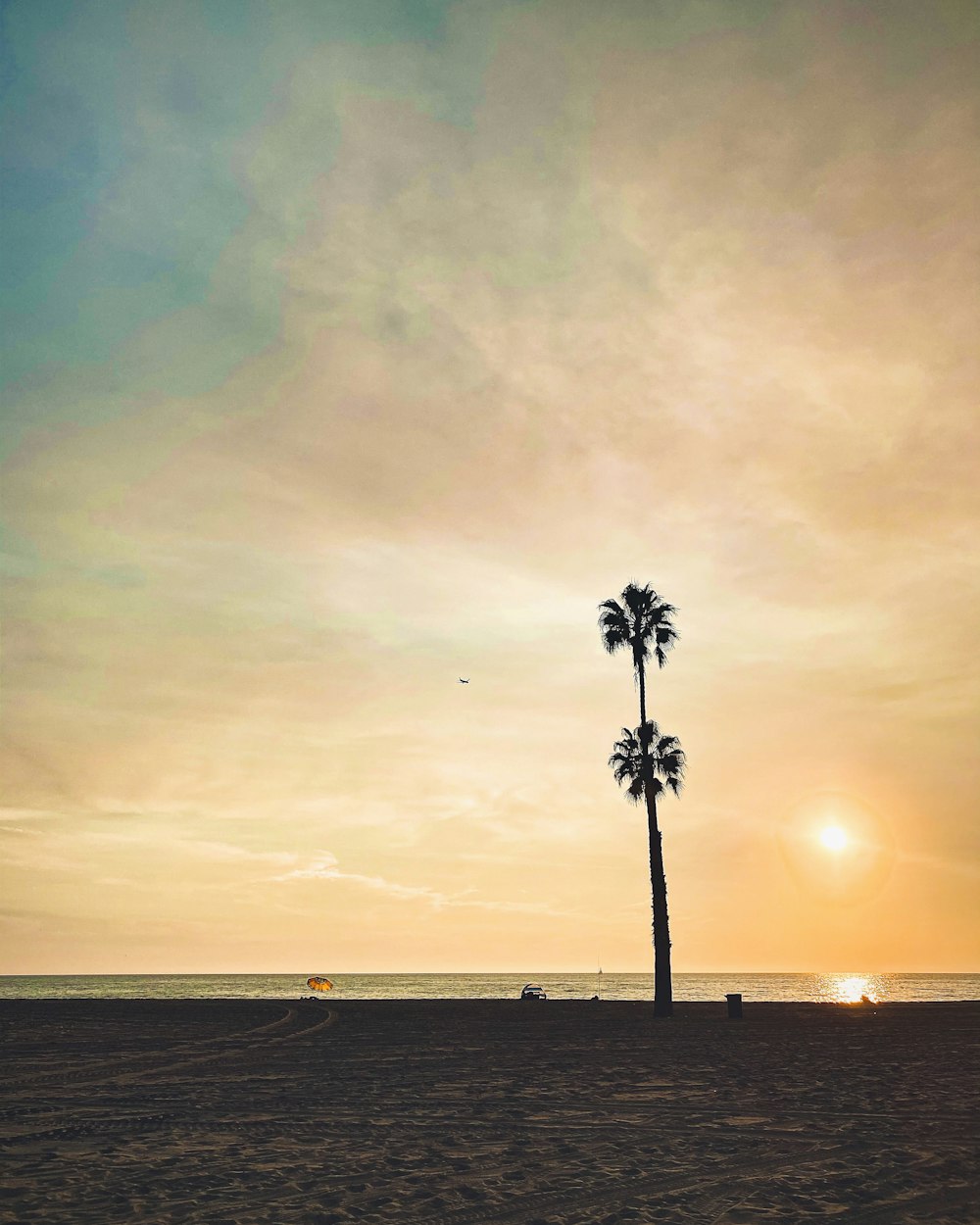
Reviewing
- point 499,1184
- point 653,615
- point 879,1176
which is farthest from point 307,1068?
point 653,615

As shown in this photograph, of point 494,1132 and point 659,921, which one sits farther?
point 659,921

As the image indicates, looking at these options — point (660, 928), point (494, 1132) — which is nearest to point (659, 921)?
point (660, 928)

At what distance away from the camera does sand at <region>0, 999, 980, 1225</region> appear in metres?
8.87

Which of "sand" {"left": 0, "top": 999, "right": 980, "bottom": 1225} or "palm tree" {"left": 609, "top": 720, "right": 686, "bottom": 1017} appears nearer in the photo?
"sand" {"left": 0, "top": 999, "right": 980, "bottom": 1225}

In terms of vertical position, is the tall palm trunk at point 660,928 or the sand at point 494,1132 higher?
the tall palm trunk at point 660,928

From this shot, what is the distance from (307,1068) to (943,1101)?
12.5 m

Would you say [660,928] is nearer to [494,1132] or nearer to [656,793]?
[656,793]

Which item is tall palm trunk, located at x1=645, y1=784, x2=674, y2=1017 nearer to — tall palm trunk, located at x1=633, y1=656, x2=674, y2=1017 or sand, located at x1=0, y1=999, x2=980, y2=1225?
tall palm trunk, located at x1=633, y1=656, x2=674, y2=1017

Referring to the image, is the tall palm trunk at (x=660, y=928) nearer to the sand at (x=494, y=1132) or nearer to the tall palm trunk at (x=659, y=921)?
the tall palm trunk at (x=659, y=921)

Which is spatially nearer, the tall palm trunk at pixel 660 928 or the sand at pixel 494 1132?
the sand at pixel 494 1132

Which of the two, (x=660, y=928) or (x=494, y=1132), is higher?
(x=660, y=928)

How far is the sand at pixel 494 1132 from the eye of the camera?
8867mm

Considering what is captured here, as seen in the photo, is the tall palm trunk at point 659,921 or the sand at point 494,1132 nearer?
the sand at point 494,1132

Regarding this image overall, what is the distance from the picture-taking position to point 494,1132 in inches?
492
